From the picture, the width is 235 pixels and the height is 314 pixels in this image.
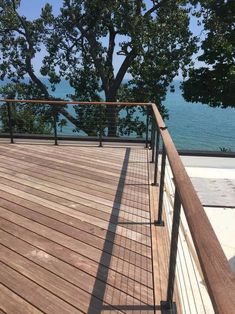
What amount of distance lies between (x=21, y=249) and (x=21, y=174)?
2048 millimetres

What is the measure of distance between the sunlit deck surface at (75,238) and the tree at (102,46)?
30.3 ft

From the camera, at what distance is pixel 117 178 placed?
478 centimetres

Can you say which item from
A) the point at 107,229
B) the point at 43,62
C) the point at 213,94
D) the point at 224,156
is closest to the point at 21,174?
the point at 107,229

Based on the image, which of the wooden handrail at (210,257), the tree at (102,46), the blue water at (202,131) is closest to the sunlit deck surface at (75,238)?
the wooden handrail at (210,257)

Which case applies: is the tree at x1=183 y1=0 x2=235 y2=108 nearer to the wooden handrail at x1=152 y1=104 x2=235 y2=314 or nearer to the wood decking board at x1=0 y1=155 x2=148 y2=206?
the wood decking board at x1=0 y1=155 x2=148 y2=206

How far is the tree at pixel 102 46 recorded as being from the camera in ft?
44.0

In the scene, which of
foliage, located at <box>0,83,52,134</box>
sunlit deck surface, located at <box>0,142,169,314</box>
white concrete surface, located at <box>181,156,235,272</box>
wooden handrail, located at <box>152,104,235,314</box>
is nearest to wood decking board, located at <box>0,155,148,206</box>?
sunlit deck surface, located at <box>0,142,169,314</box>

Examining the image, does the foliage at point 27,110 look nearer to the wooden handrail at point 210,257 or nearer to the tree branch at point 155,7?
the tree branch at point 155,7

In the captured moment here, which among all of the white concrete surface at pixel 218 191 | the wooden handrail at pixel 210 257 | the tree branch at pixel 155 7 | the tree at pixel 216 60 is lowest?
the white concrete surface at pixel 218 191

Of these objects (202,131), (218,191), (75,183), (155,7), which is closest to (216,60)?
(155,7)

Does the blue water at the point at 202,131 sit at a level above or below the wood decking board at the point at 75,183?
below

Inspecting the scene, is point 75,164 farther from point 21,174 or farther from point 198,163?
point 198,163

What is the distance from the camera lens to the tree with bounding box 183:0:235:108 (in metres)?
12.8

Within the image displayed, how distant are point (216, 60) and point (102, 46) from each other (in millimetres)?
4484
